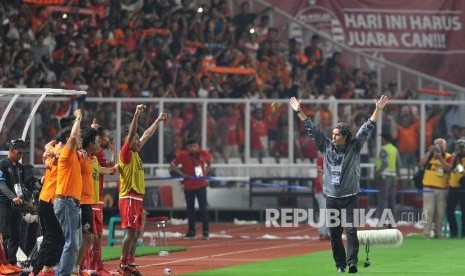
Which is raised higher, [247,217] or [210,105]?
[210,105]

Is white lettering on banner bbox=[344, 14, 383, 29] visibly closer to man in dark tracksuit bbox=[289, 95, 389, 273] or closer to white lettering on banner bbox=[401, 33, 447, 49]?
white lettering on banner bbox=[401, 33, 447, 49]

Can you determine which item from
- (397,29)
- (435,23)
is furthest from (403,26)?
(435,23)

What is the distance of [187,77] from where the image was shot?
128 feet

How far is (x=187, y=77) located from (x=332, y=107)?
13.1 feet

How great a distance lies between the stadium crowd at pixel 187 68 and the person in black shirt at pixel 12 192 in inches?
490

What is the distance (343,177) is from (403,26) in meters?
23.1

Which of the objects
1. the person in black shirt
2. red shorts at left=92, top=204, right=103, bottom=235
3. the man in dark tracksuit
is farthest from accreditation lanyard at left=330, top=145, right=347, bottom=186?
the person in black shirt

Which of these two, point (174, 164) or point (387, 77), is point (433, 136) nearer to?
point (387, 77)

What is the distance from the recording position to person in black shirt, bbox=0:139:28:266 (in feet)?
72.5

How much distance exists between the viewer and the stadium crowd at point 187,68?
36.9m

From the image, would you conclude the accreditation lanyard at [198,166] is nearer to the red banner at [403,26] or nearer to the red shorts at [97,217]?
the red shorts at [97,217]

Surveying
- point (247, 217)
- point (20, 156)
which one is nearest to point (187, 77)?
point (247, 217)

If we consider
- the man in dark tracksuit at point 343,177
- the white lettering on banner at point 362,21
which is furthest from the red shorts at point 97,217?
the white lettering on banner at point 362,21

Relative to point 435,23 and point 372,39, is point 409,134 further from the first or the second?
point 435,23
